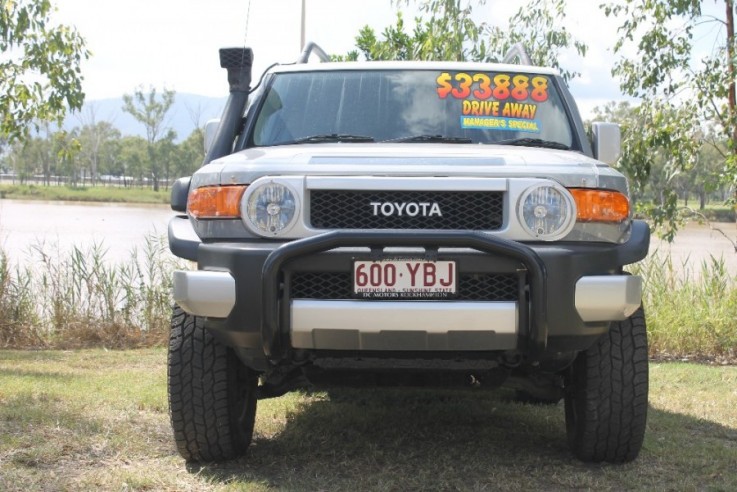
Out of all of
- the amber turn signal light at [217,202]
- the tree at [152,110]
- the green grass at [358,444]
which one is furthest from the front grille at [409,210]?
the tree at [152,110]

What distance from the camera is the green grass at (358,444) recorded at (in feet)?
12.1

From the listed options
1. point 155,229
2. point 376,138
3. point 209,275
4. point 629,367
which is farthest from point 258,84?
point 155,229

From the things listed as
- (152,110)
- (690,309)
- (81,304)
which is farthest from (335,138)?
(152,110)

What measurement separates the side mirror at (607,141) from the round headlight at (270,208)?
5.72 feet

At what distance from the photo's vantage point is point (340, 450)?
4219 mm

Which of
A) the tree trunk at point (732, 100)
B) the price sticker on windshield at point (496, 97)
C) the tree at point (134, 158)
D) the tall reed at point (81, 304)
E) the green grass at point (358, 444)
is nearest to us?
the green grass at point (358, 444)

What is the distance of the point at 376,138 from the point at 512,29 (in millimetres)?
7452

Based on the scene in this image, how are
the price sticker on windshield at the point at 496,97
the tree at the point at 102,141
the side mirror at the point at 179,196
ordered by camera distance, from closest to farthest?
the side mirror at the point at 179,196 < the price sticker on windshield at the point at 496,97 < the tree at the point at 102,141

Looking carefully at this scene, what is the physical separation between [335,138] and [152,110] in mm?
74354

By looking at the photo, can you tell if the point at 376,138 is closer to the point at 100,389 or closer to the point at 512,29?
the point at 100,389

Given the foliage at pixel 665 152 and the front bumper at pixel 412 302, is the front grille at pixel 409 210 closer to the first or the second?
the front bumper at pixel 412 302

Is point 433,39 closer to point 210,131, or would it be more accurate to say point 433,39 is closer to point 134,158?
point 210,131

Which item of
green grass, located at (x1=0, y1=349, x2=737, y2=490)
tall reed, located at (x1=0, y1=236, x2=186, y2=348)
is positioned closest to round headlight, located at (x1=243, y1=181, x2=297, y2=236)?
green grass, located at (x1=0, y1=349, x2=737, y2=490)

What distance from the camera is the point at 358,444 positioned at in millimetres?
4336
